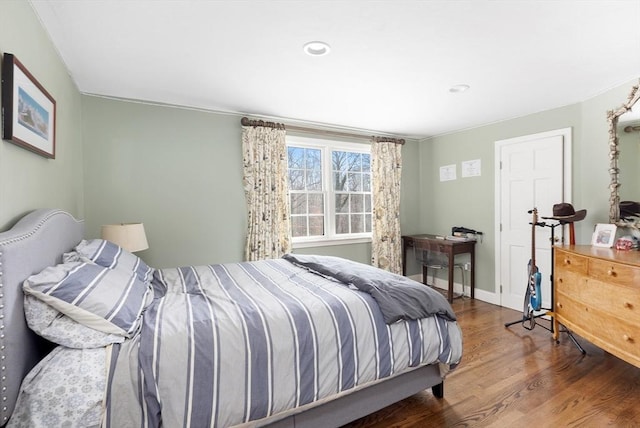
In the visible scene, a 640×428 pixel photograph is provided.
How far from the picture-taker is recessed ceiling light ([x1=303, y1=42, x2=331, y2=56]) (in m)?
2.07

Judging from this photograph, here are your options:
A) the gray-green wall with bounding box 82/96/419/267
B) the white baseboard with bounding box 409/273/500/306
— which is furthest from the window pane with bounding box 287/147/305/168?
the white baseboard with bounding box 409/273/500/306

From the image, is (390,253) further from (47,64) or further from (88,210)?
(47,64)

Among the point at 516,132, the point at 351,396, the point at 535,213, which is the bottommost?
the point at 351,396

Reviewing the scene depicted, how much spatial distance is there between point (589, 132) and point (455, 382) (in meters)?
2.78

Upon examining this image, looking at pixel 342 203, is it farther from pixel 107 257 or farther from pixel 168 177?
pixel 107 257

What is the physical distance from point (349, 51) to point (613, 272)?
96.9 inches

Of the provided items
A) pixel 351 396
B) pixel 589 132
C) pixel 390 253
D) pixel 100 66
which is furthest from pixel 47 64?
pixel 589 132

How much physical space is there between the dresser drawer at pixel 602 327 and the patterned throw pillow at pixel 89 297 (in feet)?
9.85

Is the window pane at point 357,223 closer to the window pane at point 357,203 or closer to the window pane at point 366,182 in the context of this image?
the window pane at point 357,203

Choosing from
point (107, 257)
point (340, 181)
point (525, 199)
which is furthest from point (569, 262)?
point (107, 257)

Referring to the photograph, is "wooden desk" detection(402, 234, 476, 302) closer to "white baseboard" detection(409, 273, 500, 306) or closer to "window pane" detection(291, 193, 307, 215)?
"white baseboard" detection(409, 273, 500, 306)

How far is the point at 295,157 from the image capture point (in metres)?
4.05

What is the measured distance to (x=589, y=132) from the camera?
306cm

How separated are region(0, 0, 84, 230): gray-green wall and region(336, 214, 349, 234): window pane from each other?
9.52 feet
